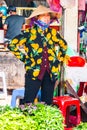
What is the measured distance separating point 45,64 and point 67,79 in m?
1.24

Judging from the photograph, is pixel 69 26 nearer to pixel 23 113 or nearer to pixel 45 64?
pixel 45 64

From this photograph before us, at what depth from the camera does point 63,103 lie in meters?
5.99

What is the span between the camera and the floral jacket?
18.2ft

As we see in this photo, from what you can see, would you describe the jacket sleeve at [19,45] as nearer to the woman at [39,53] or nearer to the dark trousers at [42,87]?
the woman at [39,53]

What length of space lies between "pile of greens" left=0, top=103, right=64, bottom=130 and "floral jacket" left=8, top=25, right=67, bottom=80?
1.80 meters

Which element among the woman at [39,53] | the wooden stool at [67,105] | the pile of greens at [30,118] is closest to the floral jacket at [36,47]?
the woman at [39,53]

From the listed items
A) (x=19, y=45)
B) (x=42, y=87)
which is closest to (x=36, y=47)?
(x=19, y=45)

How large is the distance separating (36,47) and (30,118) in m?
2.11

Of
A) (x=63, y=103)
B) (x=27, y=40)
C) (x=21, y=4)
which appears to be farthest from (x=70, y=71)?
(x=21, y=4)

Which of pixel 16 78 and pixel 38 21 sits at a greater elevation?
pixel 38 21

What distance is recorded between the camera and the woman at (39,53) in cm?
554

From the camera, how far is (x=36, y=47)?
5.56 m

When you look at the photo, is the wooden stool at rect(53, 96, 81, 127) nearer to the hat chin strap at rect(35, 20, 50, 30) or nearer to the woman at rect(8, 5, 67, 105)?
the woman at rect(8, 5, 67, 105)

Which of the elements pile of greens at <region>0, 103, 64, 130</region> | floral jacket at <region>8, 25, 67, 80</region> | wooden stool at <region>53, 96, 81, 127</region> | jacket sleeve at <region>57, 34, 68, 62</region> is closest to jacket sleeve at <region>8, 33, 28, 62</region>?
floral jacket at <region>8, 25, 67, 80</region>
